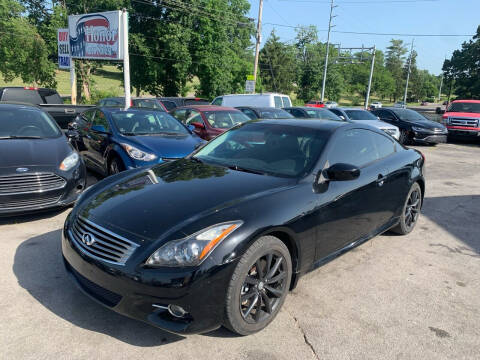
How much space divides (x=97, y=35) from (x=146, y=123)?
31.2 feet

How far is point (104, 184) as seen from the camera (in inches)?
136

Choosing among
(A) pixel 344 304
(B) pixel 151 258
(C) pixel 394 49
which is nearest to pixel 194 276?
(B) pixel 151 258

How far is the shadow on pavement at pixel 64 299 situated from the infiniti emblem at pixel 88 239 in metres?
0.59

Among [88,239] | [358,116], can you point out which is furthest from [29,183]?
[358,116]

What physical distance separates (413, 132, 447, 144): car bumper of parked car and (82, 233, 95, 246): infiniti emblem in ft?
49.8

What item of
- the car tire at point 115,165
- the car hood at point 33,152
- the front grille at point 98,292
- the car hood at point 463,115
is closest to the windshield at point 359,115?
the car hood at point 463,115

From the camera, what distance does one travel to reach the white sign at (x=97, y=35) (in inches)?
524

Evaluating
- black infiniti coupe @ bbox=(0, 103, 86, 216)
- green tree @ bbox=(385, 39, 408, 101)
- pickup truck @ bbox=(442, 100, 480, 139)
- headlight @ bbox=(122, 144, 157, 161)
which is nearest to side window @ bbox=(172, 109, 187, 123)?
headlight @ bbox=(122, 144, 157, 161)

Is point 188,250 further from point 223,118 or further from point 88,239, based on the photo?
point 223,118

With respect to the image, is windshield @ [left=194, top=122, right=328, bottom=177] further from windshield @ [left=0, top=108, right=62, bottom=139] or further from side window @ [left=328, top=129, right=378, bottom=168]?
windshield @ [left=0, top=108, right=62, bottom=139]

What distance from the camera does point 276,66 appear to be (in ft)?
211

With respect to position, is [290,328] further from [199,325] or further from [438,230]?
[438,230]

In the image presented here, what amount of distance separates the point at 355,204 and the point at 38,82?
91.9ft

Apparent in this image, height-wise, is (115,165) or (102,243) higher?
(102,243)
